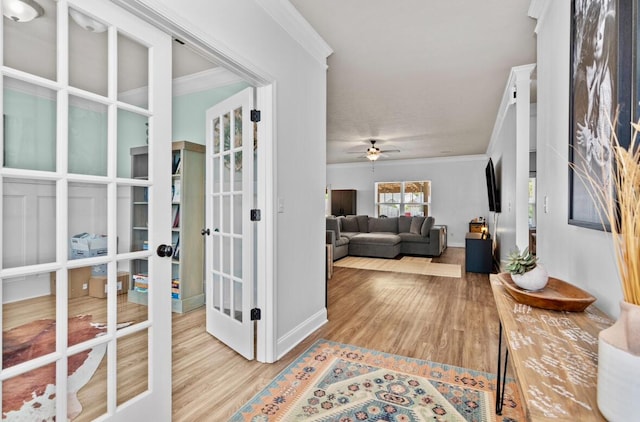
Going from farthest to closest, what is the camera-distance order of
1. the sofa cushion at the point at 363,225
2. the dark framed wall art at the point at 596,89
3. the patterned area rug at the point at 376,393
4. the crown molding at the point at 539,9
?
1. the sofa cushion at the point at 363,225
2. the crown molding at the point at 539,9
3. the patterned area rug at the point at 376,393
4. the dark framed wall art at the point at 596,89

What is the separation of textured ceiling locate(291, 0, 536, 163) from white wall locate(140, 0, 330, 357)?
1.07 ft

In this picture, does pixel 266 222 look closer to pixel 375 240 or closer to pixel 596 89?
pixel 596 89

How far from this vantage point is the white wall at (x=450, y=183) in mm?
9156

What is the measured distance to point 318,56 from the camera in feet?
9.62

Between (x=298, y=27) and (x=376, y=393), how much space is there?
2.64 meters

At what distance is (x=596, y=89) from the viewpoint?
1.22 meters

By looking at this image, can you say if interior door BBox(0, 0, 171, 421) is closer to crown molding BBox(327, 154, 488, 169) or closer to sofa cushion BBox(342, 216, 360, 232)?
sofa cushion BBox(342, 216, 360, 232)

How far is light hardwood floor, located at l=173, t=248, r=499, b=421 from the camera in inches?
76.1

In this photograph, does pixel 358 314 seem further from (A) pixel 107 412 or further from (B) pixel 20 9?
(B) pixel 20 9

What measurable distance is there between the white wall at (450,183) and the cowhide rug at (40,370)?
9327mm

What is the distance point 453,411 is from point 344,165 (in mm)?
9544

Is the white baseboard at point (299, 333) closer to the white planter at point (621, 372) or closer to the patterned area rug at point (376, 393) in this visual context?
the patterned area rug at point (376, 393)

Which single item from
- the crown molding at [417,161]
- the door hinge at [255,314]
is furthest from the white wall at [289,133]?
the crown molding at [417,161]

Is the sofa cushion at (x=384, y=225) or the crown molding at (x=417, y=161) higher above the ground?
the crown molding at (x=417, y=161)
